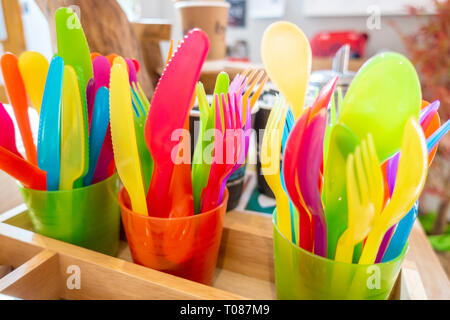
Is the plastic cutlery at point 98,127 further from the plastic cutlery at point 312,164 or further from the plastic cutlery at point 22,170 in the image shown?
the plastic cutlery at point 312,164

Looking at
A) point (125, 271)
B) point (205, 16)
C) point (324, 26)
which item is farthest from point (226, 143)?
point (324, 26)

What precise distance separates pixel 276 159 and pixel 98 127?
149mm

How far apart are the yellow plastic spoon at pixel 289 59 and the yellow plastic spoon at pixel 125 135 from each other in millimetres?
104

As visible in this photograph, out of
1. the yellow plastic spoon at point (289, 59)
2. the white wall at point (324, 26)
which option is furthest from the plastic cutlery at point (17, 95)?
the white wall at point (324, 26)

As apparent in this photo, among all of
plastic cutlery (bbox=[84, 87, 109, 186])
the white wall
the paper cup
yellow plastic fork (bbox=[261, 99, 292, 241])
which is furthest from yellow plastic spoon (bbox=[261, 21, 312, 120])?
the white wall

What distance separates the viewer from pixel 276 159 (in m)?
0.20

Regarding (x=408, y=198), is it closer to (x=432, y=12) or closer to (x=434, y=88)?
(x=434, y=88)

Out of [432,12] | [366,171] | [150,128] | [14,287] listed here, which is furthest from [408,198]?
[432,12]

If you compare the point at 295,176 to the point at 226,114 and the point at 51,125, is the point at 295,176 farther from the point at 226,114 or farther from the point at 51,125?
the point at 51,125

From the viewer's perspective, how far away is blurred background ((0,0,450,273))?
15.2 inches

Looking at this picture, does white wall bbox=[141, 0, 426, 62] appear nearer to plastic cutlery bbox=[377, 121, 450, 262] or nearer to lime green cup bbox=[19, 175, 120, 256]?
lime green cup bbox=[19, 175, 120, 256]

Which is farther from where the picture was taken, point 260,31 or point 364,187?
point 260,31

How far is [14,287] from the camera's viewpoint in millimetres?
229
